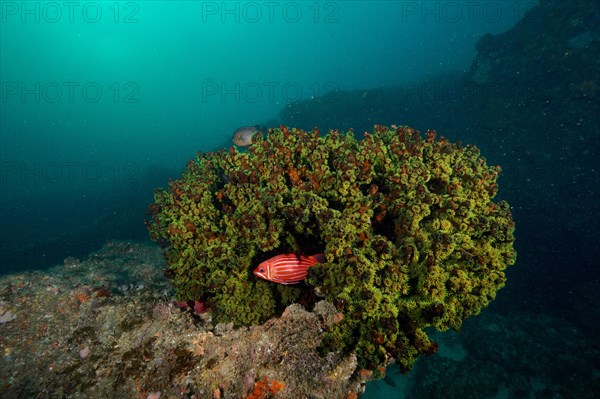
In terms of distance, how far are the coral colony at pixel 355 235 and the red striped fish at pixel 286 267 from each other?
201 mm

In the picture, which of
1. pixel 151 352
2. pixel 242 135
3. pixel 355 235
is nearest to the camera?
pixel 355 235

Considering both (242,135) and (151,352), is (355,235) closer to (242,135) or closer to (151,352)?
(151,352)

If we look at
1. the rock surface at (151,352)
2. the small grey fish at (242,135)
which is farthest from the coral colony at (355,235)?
the small grey fish at (242,135)

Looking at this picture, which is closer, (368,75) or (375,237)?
(375,237)

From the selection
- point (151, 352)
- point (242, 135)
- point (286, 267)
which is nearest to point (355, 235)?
point (286, 267)

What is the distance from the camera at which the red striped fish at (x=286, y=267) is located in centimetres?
321

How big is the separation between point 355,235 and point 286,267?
0.85 m

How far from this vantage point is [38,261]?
15.8 m

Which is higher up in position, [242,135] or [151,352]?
[242,135]

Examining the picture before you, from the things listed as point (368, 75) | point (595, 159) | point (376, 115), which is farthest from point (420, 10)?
point (595, 159)

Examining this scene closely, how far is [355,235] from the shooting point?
322 centimetres

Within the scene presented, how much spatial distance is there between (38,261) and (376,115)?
2504cm

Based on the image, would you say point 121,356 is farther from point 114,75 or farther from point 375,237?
point 114,75

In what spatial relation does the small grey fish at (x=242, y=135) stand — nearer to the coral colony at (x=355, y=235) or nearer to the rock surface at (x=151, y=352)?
the coral colony at (x=355, y=235)
